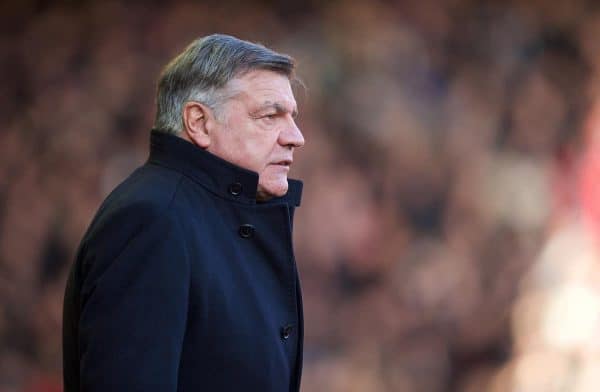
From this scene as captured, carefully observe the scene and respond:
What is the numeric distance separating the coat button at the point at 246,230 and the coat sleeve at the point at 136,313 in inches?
9.1

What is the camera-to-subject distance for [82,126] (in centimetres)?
492

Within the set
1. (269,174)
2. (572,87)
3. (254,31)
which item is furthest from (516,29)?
A: (269,174)

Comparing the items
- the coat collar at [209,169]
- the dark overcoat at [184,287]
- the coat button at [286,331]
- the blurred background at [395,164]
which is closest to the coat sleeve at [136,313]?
the dark overcoat at [184,287]

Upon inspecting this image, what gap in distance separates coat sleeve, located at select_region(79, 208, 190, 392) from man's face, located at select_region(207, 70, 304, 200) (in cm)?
29

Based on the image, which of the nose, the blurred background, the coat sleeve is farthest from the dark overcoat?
the blurred background

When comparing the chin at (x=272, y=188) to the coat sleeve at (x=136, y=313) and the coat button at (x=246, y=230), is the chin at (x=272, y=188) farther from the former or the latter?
the coat sleeve at (x=136, y=313)

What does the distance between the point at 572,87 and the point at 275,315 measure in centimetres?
318

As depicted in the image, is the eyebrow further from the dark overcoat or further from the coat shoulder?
the coat shoulder

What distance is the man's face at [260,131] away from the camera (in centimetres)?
230

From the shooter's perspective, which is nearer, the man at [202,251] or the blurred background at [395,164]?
the man at [202,251]

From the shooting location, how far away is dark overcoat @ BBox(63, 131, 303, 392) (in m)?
2.01

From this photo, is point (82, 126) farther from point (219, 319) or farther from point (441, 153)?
point (219, 319)

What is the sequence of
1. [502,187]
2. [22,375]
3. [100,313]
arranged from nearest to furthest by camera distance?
[100,313], [22,375], [502,187]

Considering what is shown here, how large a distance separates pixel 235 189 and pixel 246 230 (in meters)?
0.08
